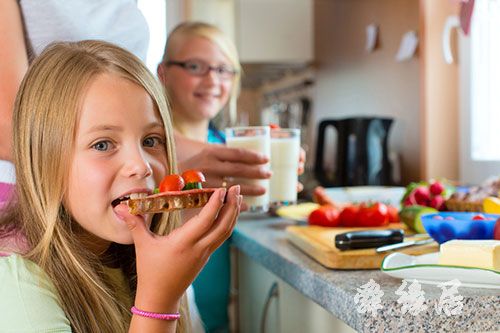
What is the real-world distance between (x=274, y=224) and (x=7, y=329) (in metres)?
1.07

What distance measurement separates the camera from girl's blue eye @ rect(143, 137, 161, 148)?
1000mm

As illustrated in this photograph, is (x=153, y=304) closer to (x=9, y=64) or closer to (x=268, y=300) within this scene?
(x=9, y=64)

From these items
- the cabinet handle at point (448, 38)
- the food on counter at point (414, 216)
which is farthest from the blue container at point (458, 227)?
the cabinet handle at point (448, 38)

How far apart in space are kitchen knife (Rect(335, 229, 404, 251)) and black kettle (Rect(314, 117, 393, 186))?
180cm

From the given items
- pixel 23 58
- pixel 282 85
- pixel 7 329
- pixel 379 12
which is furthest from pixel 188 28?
pixel 282 85

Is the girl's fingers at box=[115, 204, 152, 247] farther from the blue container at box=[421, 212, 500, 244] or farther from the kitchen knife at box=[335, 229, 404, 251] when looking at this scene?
the blue container at box=[421, 212, 500, 244]

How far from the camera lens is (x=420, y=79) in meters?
2.74

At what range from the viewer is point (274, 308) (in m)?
1.65

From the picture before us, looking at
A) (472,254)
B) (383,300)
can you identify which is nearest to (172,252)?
(383,300)

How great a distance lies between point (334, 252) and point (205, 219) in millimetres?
351

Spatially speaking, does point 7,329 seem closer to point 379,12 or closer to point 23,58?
point 23,58

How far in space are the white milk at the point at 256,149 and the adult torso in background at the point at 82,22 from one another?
335 millimetres

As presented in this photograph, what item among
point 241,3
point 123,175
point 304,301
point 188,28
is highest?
point 241,3

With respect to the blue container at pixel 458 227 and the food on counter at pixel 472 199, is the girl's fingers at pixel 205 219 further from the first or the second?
the food on counter at pixel 472 199
